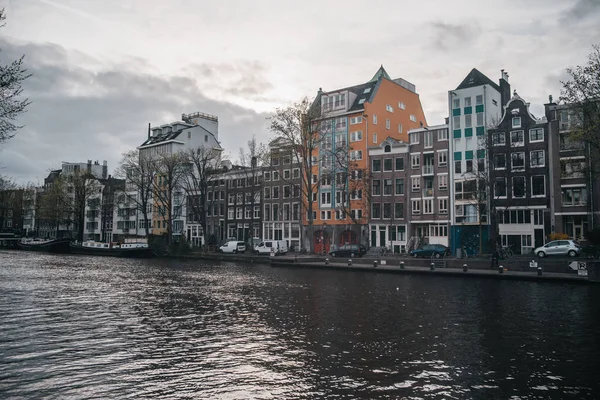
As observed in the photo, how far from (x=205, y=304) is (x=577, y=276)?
2840 centimetres

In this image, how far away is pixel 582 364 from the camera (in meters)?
A: 15.0

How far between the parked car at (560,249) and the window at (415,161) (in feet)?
77.5

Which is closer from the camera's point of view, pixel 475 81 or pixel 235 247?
pixel 475 81

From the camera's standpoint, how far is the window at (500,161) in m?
62.6

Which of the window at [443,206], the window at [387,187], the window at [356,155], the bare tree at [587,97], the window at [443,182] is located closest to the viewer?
the bare tree at [587,97]

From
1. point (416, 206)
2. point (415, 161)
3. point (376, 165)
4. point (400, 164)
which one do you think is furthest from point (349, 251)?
point (415, 161)

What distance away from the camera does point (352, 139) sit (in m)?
80.6

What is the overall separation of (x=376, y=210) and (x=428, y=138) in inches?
509

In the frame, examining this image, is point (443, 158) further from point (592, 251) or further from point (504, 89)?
point (592, 251)

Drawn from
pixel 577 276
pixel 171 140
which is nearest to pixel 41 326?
pixel 577 276

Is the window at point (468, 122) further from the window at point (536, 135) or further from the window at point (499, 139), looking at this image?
the window at point (536, 135)

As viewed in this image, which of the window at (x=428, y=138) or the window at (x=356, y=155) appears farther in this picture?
the window at (x=356, y=155)

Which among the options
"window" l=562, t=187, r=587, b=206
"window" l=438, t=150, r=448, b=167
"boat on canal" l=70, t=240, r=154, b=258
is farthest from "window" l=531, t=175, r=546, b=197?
"boat on canal" l=70, t=240, r=154, b=258

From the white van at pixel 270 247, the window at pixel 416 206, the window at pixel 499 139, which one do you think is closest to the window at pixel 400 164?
the window at pixel 416 206
